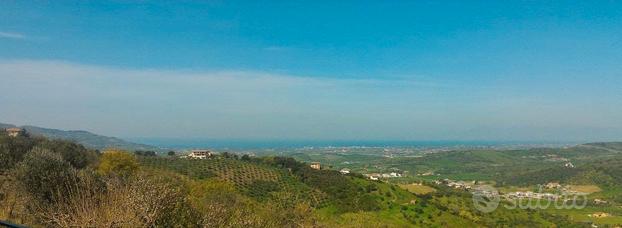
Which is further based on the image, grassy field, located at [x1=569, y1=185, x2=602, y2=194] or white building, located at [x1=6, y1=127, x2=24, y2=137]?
grassy field, located at [x1=569, y1=185, x2=602, y2=194]

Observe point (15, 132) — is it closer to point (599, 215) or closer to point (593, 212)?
point (599, 215)

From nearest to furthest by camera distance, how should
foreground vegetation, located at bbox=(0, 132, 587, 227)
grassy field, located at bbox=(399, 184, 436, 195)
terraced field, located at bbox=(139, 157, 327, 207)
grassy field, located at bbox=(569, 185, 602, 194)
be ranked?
foreground vegetation, located at bbox=(0, 132, 587, 227) → terraced field, located at bbox=(139, 157, 327, 207) → grassy field, located at bbox=(399, 184, 436, 195) → grassy field, located at bbox=(569, 185, 602, 194)

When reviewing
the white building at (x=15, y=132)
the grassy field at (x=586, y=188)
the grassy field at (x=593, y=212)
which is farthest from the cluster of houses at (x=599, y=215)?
the white building at (x=15, y=132)

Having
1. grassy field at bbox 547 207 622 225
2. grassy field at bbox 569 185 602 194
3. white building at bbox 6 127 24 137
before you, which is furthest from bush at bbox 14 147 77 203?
grassy field at bbox 569 185 602 194

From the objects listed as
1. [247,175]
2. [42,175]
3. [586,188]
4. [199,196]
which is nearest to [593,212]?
[586,188]

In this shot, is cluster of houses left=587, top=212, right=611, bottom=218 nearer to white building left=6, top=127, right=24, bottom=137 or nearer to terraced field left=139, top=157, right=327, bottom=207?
terraced field left=139, top=157, right=327, bottom=207

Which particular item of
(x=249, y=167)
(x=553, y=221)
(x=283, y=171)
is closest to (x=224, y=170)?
(x=249, y=167)
